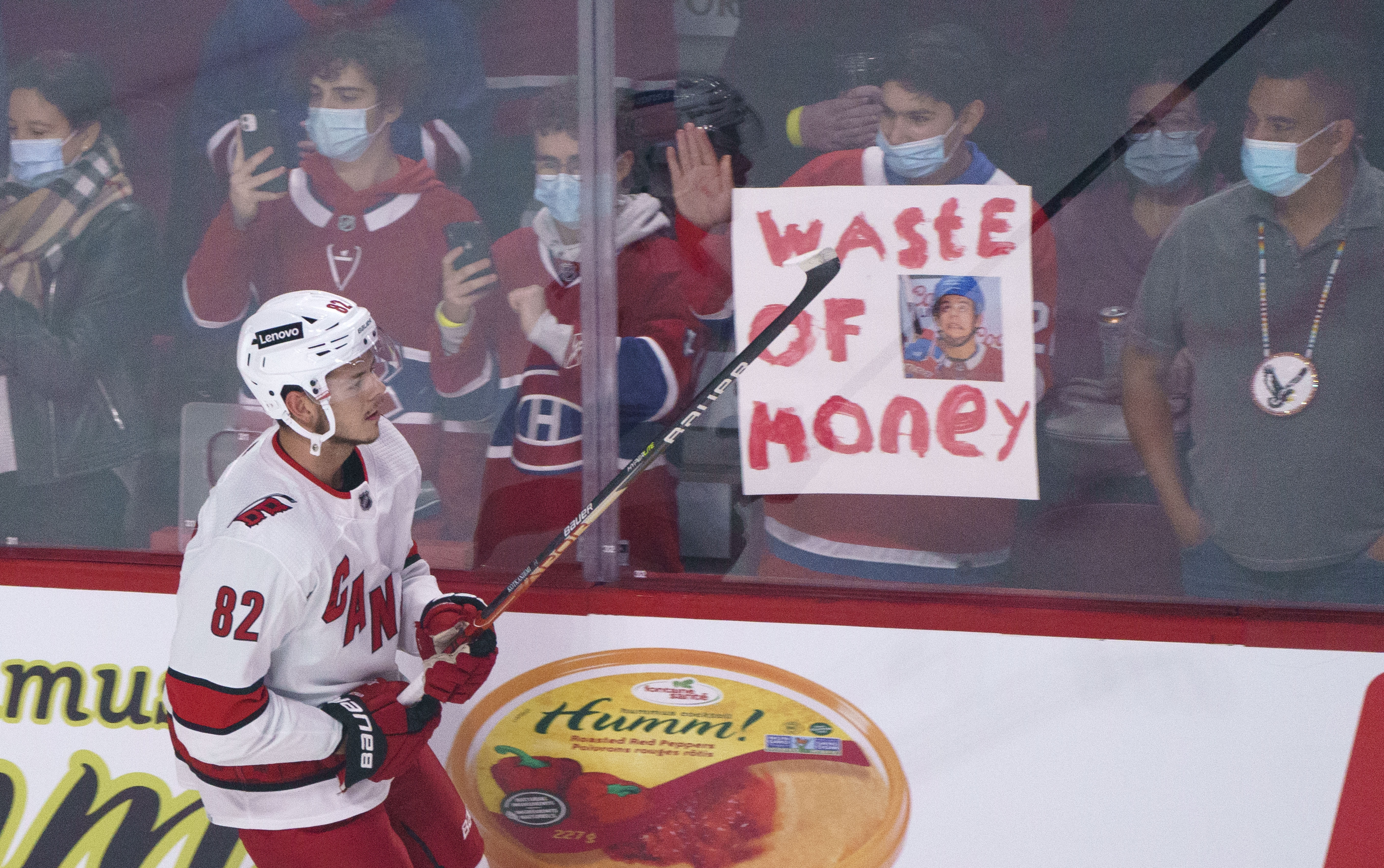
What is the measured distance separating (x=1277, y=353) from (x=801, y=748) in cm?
127

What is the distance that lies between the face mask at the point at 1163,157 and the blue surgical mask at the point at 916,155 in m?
0.36

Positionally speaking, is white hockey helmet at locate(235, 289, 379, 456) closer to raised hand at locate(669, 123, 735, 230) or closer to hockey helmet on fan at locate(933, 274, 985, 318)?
raised hand at locate(669, 123, 735, 230)

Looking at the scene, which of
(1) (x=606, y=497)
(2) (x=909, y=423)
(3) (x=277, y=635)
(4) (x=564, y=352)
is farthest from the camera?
(4) (x=564, y=352)

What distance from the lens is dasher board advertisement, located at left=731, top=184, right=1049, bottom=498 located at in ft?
8.00

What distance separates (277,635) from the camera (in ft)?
6.42

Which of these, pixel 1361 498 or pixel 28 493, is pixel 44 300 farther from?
pixel 1361 498

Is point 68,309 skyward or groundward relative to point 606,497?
skyward

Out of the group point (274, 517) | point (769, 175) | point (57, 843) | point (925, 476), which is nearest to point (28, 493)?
point (57, 843)

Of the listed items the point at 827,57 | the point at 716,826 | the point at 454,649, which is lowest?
the point at 716,826

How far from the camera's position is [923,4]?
7.80 feet

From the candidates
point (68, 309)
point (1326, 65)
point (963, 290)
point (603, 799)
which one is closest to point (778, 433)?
point (963, 290)

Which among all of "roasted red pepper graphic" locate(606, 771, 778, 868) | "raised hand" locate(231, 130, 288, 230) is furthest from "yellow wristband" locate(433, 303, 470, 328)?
"roasted red pepper graphic" locate(606, 771, 778, 868)

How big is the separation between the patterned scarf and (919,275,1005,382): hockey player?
1.85 meters

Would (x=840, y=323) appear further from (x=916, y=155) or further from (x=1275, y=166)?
(x=1275, y=166)
